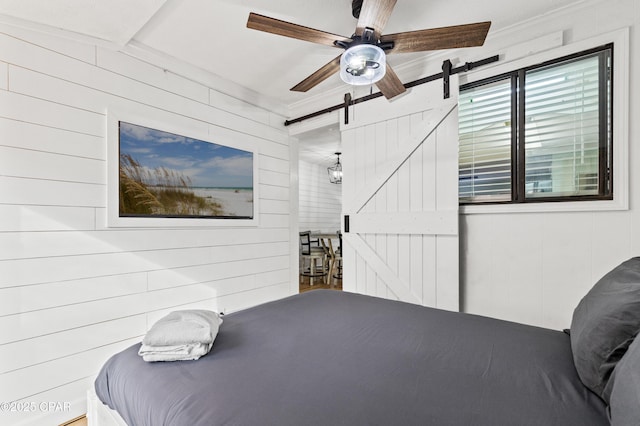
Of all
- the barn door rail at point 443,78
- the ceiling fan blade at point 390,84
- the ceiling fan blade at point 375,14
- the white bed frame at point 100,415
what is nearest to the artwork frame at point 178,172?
the barn door rail at point 443,78

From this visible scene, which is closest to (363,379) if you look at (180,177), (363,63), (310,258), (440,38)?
(363,63)

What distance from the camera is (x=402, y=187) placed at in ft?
9.18

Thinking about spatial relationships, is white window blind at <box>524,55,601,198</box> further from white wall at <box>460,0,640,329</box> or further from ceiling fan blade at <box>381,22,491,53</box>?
ceiling fan blade at <box>381,22,491,53</box>

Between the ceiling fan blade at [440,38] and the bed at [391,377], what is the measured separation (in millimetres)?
1305

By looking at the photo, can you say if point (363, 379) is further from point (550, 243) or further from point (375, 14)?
point (550, 243)

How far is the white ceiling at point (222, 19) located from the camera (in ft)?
6.21

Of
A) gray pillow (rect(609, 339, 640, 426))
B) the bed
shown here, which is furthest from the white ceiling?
gray pillow (rect(609, 339, 640, 426))

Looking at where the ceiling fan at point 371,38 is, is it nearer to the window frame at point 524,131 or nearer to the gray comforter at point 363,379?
the window frame at point 524,131

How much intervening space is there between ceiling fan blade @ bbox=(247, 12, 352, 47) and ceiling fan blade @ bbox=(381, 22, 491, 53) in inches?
12.1

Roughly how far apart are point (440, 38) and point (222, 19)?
4.82 feet

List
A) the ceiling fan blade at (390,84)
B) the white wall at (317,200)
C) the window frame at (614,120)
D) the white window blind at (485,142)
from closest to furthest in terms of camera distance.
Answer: the window frame at (614,120) → the ceiling fan blade at (390,84) → the white window blind at (485,142) → the white wall at (317,200)

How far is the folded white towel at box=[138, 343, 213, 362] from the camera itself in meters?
1.21

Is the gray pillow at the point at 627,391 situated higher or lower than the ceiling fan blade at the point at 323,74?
lower

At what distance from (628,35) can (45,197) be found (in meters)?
3.76
